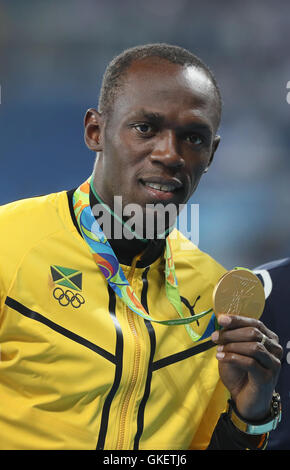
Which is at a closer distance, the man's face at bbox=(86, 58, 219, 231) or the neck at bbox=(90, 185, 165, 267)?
the man's face at bbox=(86, 58, 219, 231)

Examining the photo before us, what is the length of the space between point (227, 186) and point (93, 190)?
3.67 metres

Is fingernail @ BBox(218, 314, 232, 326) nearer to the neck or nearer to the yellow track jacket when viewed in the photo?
the yellow track jacket

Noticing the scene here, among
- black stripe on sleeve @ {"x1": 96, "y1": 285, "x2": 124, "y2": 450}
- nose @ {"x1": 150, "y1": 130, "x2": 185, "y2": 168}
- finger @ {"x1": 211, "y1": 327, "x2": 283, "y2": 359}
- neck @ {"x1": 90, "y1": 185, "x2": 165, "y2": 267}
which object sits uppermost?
nose @ {"x1": 150, "y1": 130, "x2": 185, "y2": 168}

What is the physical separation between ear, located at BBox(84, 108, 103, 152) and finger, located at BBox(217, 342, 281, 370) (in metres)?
0.87

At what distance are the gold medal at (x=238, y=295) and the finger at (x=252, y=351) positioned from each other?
0.11 metres

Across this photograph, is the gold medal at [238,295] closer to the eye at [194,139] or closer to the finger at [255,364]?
the finger at [255,364]

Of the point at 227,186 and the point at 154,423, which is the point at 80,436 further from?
the point at 227,186

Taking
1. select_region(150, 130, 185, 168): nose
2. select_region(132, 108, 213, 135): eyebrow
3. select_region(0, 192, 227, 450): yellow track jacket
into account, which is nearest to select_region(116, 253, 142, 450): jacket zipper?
select_region(0, 192, 227, 450): yellow track jacket

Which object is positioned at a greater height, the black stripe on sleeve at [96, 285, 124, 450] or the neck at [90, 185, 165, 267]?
the neck at [90, 185, 165, 267]

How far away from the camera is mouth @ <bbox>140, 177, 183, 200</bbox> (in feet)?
6.04

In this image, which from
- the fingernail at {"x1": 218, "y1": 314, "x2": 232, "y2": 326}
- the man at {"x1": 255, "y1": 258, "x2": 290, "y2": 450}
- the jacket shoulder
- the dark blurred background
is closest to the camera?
the fingernail at {"x1": 218, "y1": 314, "x2": 232, "y2": 326}

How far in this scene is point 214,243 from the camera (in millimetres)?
5246

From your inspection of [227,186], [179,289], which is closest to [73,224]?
[179,289]
